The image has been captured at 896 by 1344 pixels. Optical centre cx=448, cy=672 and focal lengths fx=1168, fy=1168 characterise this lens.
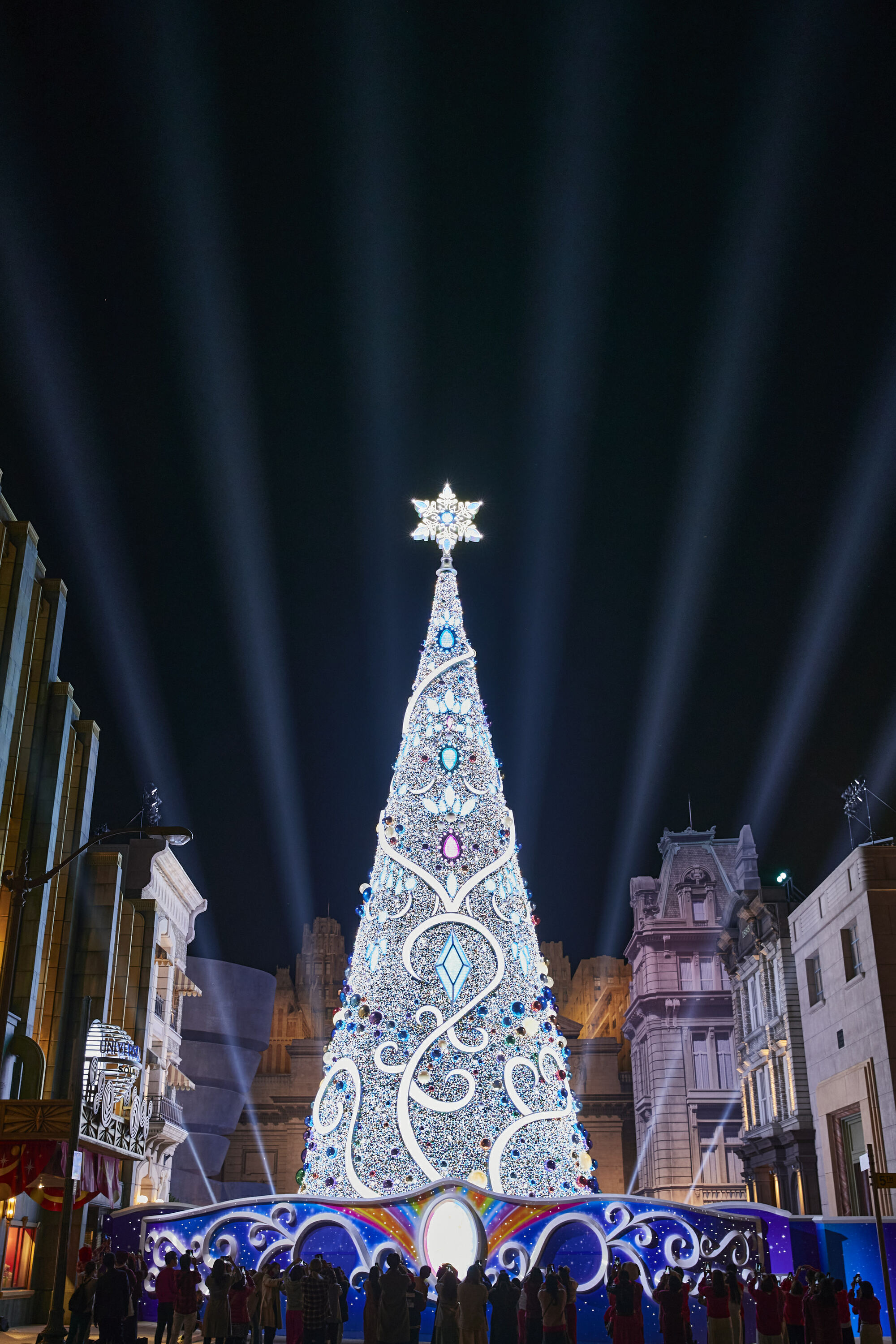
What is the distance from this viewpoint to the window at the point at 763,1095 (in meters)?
40.8

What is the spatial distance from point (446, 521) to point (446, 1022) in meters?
8.63

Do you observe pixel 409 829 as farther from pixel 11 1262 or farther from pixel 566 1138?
pixel 11 1262

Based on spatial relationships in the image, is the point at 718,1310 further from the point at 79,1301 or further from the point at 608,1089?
the point at 608,1089

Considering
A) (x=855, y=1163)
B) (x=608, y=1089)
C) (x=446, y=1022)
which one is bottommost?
(x=855, y=1163)

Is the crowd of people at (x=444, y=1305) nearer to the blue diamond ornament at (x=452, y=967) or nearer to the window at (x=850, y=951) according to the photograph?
the blue diamond ornament at (x=452, y=967)

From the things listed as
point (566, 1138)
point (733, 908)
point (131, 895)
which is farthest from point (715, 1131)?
point (566, 1138)

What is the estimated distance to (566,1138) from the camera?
1623cm

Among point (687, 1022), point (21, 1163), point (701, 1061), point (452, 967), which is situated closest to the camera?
point (21, 1163)

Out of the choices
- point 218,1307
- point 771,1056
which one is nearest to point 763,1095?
point 771,1056

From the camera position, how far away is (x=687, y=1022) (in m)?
54.5

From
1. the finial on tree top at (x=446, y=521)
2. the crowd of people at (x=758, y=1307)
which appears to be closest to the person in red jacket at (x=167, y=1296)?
the crowd of people at (x=758, y=1307)

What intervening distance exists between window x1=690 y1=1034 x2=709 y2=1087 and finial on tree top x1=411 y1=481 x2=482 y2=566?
40254 millimetres

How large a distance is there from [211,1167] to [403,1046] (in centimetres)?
4484

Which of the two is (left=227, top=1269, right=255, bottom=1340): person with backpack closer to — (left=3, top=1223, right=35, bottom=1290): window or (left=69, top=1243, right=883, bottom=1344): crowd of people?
(left=69, top=1243, right=883, bottom=1344): crowd of people
